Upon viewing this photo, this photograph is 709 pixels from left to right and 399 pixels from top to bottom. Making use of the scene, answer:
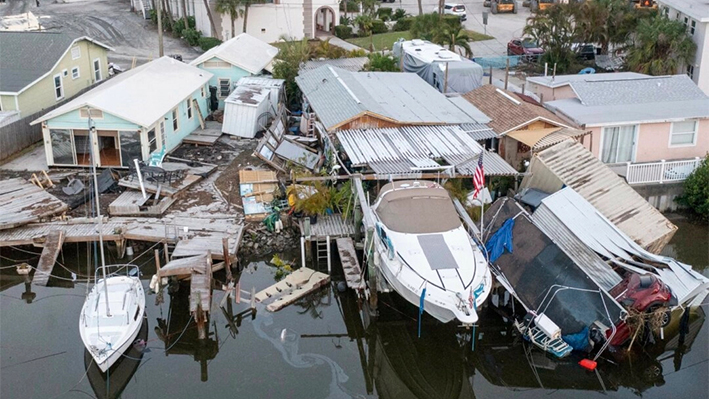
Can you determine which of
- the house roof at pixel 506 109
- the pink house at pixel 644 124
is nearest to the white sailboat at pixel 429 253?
the house roof at pixel 506 109

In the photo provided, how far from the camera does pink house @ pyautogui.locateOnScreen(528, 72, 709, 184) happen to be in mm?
30672

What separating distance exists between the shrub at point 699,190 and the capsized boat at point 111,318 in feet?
69.8

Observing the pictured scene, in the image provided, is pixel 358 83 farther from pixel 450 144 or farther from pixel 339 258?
pixel 339 258

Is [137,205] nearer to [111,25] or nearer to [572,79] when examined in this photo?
[572,79]

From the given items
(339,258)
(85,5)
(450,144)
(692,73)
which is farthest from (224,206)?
(85,5)

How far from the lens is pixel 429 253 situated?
22188 millimetres

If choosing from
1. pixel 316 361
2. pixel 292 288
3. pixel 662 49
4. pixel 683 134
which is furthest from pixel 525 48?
pixel 316 361

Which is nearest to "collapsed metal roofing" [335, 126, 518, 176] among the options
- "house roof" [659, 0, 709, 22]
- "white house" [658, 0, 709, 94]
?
"white house" [658, 0, 709, 94]

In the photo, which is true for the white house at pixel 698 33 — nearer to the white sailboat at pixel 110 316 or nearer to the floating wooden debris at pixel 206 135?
the floating wooden debris at pixel 206 135

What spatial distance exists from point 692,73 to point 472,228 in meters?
22.9

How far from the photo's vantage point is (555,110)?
107ft

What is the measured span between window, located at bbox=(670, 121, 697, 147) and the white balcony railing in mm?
1136

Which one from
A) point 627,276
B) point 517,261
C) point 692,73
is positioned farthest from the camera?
point 692,73

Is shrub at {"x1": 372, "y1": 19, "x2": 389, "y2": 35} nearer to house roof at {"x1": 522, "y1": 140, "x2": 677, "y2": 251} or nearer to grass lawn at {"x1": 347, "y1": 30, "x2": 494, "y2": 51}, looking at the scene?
grass lawn at {"x1": 347, "y1": 30, "x2": 494, "y2": 51}
